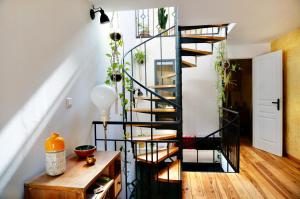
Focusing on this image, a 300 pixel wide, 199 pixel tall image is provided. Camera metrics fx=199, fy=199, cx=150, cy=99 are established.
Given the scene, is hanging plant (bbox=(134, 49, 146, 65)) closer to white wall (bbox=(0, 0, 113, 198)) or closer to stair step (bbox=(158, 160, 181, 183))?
white wall (bbox=(0, 0, 113, 198))

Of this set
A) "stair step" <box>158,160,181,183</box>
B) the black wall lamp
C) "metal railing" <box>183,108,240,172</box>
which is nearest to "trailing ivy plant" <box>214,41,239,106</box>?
"metal railing" <box>183,108,240,172</box>

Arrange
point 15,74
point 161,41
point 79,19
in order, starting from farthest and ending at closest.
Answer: point 161,41 < point 79,19 < point 15,74

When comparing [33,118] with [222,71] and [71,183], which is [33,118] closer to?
[71,183]

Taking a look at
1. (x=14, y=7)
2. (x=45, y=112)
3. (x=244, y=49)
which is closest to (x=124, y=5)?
(x=14, y=7)

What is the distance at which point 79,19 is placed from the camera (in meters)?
2.21

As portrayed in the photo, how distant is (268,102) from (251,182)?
1.99 m

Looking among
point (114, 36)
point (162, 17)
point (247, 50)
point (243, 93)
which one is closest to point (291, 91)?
point (247, 50)

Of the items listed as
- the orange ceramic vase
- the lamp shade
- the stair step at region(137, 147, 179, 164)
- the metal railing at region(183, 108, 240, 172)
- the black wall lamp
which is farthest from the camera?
the metal railing at region(183, 108, 240, 172)

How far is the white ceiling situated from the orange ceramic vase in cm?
175

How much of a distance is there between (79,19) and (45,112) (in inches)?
45.0

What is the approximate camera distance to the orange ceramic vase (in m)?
1.41

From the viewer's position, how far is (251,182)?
2846mm

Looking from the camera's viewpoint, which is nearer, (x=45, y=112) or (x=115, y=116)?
(x=45, y=112)

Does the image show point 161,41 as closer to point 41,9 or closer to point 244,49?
point 244,49
